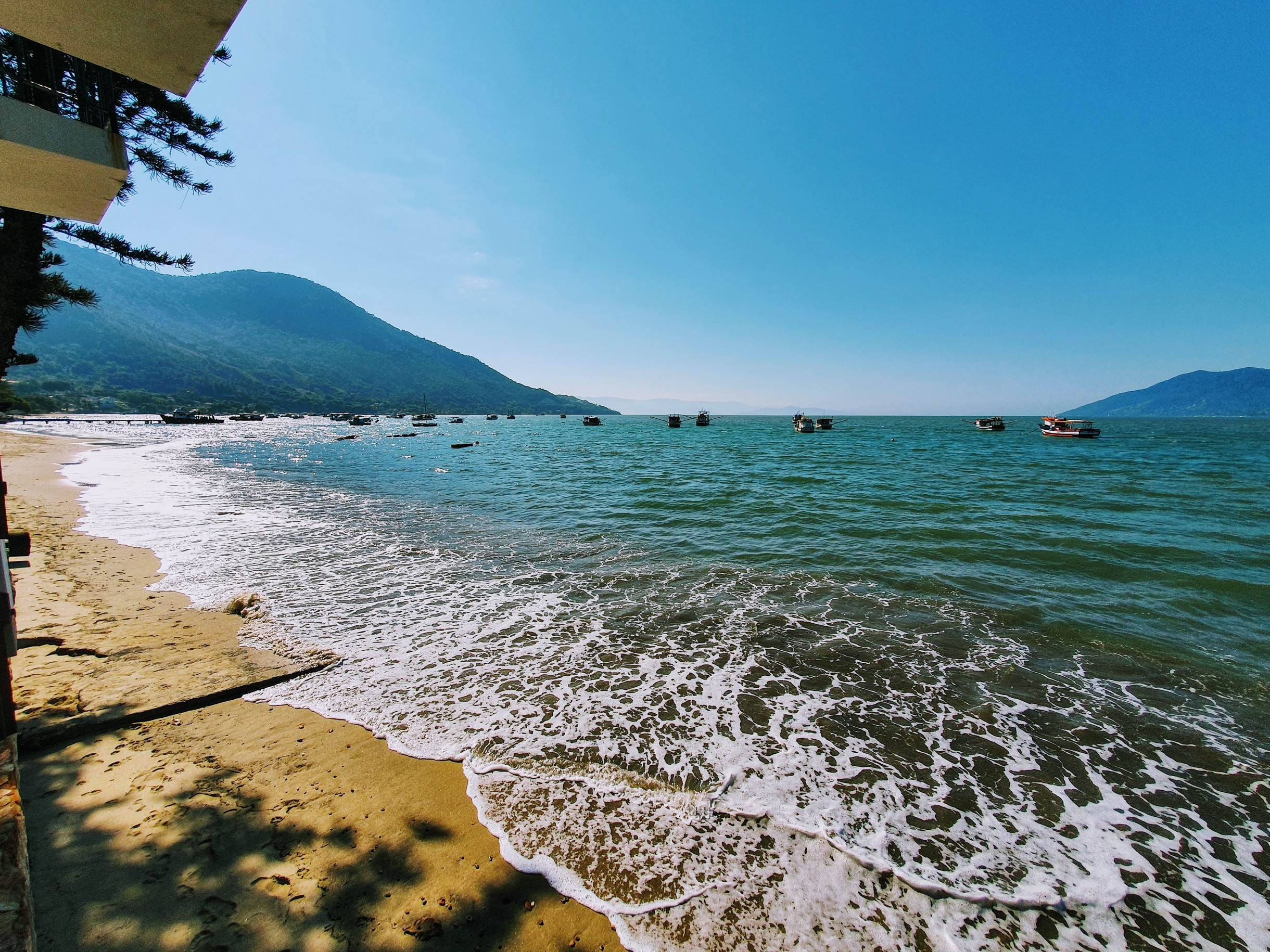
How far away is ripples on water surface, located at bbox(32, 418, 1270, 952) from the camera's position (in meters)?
3.61

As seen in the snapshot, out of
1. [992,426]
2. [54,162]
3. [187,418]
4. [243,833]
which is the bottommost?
[243,833]

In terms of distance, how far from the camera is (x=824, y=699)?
6.22 meters

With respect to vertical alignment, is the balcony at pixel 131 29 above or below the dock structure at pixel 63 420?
above

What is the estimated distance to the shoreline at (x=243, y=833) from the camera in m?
3.05

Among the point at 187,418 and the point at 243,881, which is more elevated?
the point at 187,418

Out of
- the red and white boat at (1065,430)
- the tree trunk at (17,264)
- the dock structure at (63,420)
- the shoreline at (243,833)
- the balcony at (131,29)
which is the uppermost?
the balcony at (131,29)

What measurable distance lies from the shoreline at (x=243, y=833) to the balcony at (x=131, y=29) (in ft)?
21.1

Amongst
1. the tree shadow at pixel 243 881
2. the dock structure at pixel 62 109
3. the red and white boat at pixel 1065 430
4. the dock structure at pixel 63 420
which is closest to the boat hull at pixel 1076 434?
the red and white boat at pixel 1065 430

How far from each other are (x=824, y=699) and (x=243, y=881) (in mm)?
6171

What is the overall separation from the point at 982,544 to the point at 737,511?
785 centimetres

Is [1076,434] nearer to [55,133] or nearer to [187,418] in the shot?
[55,133]

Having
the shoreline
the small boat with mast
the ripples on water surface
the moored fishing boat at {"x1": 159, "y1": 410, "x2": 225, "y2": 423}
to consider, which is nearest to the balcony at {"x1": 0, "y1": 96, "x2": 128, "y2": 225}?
the shoreline

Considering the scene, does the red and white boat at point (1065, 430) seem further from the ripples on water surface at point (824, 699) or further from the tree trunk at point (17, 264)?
the tree trunk at point (17, 264)

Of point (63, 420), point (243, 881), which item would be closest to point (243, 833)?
point (243, 881)
